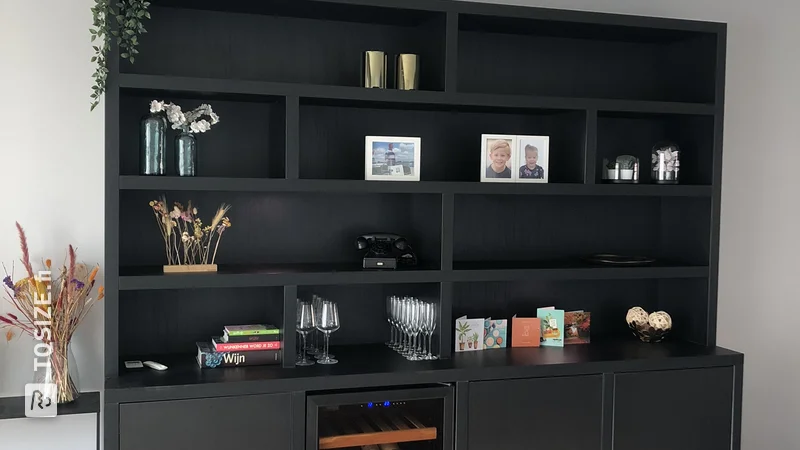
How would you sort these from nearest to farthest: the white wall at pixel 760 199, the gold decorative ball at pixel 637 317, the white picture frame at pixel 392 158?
the white picture frame at pixel 392 158, the gold decorative ball at pixel 637 317, the white wall at pixel 760 199

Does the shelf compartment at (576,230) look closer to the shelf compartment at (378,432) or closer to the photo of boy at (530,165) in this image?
the photo of boy at (530,165)

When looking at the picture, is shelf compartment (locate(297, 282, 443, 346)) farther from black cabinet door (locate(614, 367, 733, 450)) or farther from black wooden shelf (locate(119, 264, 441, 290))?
black cabinet door (locate(614, 367, 733, 450))

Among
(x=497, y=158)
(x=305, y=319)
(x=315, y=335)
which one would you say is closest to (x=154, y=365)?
(x=305, y=319)

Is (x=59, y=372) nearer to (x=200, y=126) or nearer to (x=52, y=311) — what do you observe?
(x=52, y=311)

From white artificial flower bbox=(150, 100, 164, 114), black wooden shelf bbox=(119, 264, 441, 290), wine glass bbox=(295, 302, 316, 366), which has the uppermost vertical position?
white artificial flower bbox=(150, 100, 164, 114)

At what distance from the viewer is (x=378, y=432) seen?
9.50 ft

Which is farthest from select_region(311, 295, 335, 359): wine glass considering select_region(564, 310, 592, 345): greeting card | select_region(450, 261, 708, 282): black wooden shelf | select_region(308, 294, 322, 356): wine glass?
select_region(564, 310, 592, 345): greeting card

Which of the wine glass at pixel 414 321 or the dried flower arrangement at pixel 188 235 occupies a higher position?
the dried flower arrangement at pixel 188 235

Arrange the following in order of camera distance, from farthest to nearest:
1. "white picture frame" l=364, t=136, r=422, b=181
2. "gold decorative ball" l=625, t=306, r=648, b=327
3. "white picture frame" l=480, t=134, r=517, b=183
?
"gold decorative ball" l=625, t=306, r=648, b=327 → "white picture frame" l=480, t=134, r=517, b=183 → "white picture frame" l=364, t=136, r=422, b=181

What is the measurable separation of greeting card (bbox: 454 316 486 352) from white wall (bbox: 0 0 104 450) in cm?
134

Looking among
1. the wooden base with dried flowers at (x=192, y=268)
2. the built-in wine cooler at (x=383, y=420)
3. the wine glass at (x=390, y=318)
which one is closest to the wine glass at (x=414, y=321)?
the wine glass at (x=390, y=318)

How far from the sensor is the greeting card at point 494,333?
330 centimetres

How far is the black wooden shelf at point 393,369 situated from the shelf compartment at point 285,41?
3.31 ft

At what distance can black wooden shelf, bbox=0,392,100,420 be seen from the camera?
110 inches
